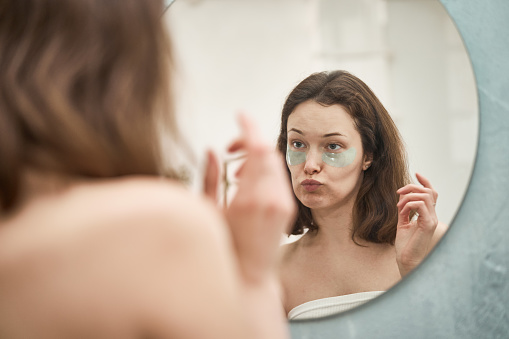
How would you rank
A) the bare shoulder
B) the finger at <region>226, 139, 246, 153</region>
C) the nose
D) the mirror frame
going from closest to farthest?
the bare shoulder → the finger at <region>226, 139, 246, 153</region> → the nose → the mirror frame

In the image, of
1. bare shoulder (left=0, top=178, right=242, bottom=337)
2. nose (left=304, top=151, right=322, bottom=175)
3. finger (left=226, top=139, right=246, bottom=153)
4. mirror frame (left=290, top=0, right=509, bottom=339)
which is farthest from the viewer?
mirror frame (left=290, top=0, right=509, bottom=339)

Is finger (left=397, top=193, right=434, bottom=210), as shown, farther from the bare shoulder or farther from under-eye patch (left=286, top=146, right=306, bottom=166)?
the bare shoulder

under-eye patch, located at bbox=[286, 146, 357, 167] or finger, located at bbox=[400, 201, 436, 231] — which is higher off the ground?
under-eye patch, located at bbox=[286, 146, 357, 167]

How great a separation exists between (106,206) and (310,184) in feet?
1.91

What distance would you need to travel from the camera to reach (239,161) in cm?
79

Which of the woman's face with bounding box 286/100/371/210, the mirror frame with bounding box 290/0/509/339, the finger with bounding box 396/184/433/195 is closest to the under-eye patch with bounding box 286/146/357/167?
the woman's face with bounding box 286/100/371/210

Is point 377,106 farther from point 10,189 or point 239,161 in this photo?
point 10,189

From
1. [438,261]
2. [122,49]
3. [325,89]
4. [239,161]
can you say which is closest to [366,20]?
[325,89]

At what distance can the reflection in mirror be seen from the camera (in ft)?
2.74

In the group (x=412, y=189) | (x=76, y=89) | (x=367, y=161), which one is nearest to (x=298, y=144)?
(x=367, y=161)

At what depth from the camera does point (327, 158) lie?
82 centimetres

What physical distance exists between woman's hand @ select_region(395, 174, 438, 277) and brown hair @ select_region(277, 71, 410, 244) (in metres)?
0.01

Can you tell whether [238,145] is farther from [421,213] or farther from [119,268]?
[421,213]

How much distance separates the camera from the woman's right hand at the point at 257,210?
345 mm
